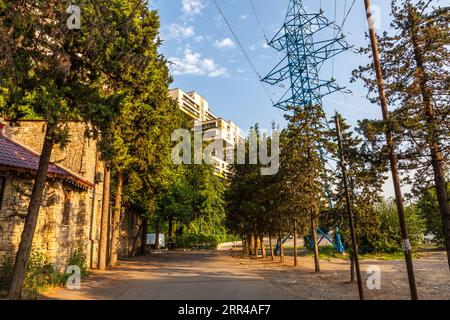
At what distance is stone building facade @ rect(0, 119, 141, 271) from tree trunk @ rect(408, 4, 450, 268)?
37.5 feet

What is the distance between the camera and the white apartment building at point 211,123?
90500 mm

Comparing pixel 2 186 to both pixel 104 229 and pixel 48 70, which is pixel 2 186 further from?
pixel 104 229

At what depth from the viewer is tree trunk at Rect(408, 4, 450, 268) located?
31.7ft

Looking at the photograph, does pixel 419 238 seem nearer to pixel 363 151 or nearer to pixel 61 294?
pixel 363 151

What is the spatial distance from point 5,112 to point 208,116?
103 metres

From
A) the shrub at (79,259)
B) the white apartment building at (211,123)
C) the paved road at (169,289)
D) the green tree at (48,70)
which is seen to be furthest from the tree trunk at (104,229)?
the white apartment building at (211,123)

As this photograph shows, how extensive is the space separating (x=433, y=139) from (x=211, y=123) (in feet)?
290

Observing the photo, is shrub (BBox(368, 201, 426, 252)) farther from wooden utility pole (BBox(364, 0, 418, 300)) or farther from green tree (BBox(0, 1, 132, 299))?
green tree (BBox(0, 1, 132, 299))

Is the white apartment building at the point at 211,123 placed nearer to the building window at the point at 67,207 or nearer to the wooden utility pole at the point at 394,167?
the building window at the point at 67,207

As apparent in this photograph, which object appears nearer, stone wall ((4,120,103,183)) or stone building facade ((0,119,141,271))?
stone building facade ((0,119,141,271))

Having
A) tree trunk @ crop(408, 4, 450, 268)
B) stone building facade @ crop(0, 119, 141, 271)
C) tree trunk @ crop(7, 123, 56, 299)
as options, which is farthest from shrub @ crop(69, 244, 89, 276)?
tree trunk @ crop(408, 4, 450, 268)

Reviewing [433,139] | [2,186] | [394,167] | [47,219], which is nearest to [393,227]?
[394,167]

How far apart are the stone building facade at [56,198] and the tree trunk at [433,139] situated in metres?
11.4

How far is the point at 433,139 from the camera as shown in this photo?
31.4ft
